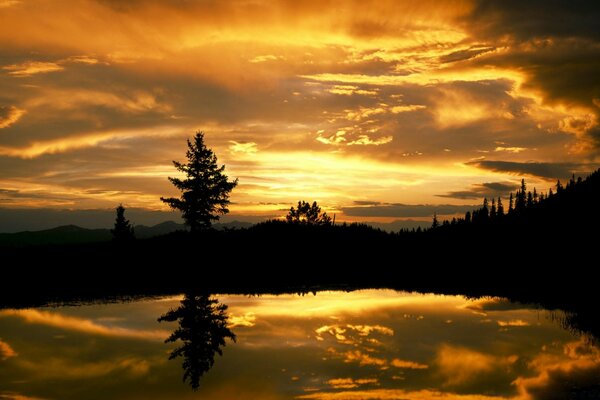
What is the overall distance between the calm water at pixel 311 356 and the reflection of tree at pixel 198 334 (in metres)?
0.38

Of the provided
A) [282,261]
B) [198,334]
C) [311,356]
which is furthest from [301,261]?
[311,356]

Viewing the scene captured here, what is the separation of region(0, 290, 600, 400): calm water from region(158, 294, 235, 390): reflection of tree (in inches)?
14.8

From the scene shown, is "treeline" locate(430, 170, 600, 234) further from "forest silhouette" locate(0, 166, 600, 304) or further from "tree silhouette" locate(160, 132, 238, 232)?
"tree silhouette" locate(160, 132, 238, 232)

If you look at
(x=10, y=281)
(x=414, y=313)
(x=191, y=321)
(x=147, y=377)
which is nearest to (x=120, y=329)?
(x=191, y=321)

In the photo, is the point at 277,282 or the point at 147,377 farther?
the point at 277,282

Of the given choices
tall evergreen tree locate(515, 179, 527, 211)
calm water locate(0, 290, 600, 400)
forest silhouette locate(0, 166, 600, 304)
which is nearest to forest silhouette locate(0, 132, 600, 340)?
forest silhouette locate(0, 166, 600, 304)

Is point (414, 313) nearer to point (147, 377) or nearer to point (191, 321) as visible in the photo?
point (191, 321)

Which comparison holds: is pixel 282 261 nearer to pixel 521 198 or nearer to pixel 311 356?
pixel 311 356

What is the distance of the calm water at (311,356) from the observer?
1510 cm

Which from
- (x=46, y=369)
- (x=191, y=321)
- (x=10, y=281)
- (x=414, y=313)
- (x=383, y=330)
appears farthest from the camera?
(x=10, y=281)

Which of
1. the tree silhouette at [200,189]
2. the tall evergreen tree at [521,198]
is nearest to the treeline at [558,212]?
the tall evergreen tree at [521,198]

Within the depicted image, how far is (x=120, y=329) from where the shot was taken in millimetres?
24703

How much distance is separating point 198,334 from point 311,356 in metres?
6.27

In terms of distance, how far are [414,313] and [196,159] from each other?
44991 mm
